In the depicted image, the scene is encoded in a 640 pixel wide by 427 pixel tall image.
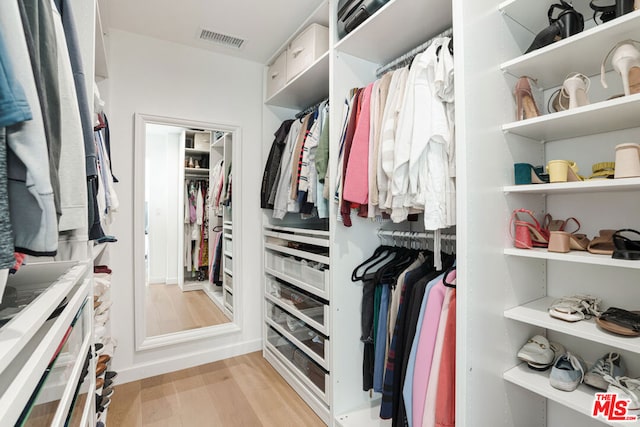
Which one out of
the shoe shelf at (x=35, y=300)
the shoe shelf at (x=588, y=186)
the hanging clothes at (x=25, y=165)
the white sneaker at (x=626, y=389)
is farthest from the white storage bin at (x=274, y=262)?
the hanging clothes at (x=25, y=165)

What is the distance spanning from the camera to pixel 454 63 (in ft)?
3.76

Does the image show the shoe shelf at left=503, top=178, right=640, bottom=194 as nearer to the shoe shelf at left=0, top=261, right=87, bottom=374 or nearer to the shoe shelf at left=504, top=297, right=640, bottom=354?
the shoe shelf at left=504, top=297, right=640, bottom=354

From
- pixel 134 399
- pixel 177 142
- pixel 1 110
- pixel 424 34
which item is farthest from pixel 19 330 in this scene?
pixel 177 142

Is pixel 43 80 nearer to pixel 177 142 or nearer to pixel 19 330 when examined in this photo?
pixel 19 330

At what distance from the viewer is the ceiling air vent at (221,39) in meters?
2.24

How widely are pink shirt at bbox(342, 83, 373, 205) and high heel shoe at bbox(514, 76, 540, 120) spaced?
2.00 feet

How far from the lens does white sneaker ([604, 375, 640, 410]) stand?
94 centimetres

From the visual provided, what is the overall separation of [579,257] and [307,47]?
5.90ft

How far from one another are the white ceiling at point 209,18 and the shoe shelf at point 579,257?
1.75m

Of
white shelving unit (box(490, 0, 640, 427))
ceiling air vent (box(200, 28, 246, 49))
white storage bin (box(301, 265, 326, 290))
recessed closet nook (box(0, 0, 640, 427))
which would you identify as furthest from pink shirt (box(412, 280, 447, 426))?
ceiling air vent (box(200, 28, 246, 49))

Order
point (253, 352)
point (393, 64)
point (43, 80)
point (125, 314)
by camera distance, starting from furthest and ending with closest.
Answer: point (253, 352), point (125, 314), point (393, 64), point (43, 80)

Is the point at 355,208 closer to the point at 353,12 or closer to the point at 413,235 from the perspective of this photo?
the point at 413,235

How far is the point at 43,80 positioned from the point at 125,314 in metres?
2.11

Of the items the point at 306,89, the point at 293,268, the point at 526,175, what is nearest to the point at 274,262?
the point at 293,268
